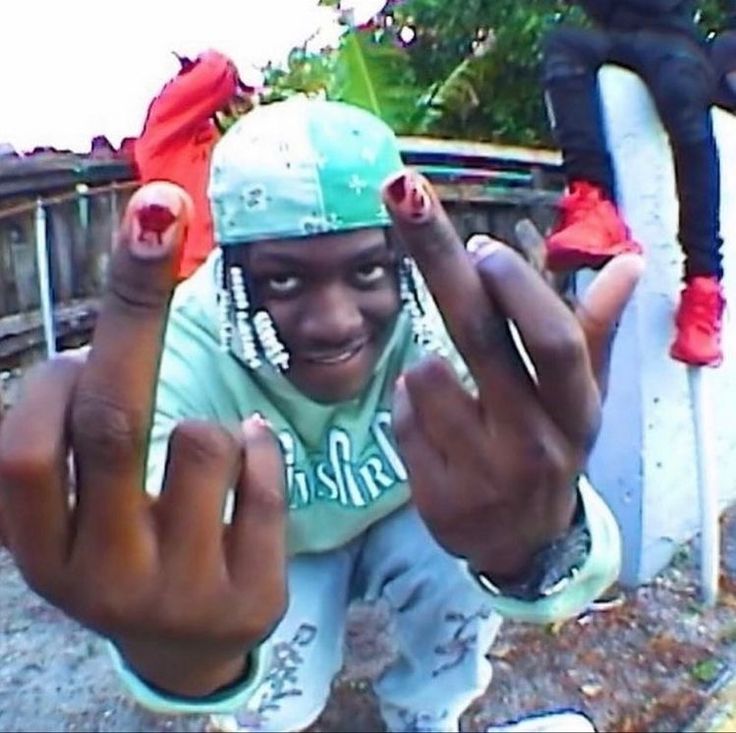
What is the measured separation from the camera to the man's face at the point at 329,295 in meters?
0.68

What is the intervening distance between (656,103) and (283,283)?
26.4 inches

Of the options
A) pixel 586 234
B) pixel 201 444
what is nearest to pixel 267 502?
pixel 201 444

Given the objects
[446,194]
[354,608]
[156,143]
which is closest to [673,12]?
[446,194]

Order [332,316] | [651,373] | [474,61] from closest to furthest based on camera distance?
1. [332,316]
2. [651,373]
3. [474,61]

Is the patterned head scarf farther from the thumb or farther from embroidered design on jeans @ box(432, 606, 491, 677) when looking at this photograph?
embroidered design on jeans @ box(432, 606, 491, 677)

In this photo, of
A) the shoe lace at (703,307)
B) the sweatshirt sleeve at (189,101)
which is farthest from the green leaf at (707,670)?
the sweatshirt sleeve at (189,101)

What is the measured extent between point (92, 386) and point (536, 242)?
654 mm

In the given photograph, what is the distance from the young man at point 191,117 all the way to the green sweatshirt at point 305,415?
0.99 feet

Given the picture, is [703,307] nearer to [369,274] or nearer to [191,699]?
[369,274]

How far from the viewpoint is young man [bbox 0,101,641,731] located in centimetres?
47

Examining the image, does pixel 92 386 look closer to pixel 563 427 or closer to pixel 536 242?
pixel 563 427

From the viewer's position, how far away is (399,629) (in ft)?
3.26

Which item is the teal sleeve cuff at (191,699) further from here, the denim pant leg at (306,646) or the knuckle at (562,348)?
the denim pant leg at (306,646)

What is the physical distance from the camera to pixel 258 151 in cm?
70
